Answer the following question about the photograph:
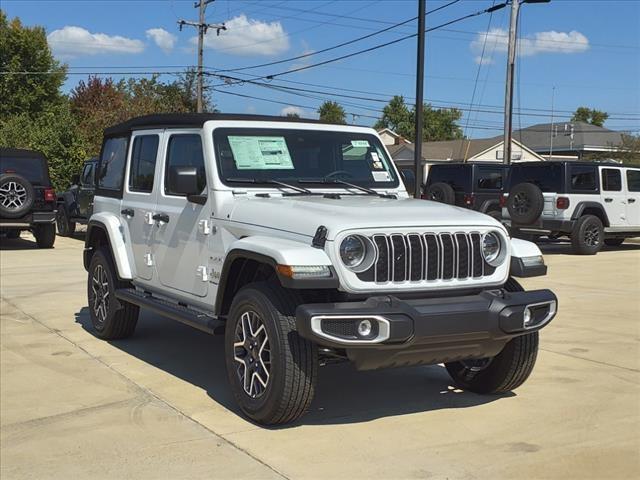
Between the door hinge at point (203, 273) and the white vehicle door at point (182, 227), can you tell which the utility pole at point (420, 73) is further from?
the door hinge at point (203, 273)

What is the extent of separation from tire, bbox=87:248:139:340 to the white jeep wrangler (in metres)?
0.39

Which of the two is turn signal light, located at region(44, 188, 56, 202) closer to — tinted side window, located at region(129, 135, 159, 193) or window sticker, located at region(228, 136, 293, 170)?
tinted side window, located at region(129, 135, 159, 193)

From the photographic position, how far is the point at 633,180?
1622 centimetres

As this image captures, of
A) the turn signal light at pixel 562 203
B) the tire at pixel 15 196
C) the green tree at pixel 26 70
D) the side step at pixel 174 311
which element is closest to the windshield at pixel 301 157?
the side step at pixel 174 311

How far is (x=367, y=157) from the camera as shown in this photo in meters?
5.99

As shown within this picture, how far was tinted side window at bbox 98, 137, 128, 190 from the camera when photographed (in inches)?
273

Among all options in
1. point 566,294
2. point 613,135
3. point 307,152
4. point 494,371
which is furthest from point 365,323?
point 613,135

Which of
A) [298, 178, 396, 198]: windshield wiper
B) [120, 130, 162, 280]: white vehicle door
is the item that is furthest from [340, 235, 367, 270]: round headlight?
[120, 130, 162, 280]: white vehicle door

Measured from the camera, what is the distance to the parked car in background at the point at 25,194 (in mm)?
14430

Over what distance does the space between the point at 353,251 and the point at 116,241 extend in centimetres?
310

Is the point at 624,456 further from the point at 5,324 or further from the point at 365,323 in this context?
the point at 5,324

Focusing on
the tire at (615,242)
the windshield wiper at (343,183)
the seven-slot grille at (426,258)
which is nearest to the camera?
the seven-slot grille at (426,258)

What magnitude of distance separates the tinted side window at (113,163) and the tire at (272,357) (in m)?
2.82

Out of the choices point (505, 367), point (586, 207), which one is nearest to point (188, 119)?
point (505, 367)
